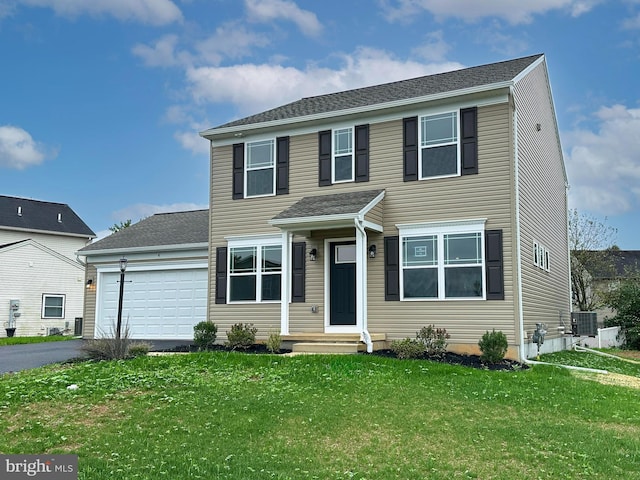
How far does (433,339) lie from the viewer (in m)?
12.7

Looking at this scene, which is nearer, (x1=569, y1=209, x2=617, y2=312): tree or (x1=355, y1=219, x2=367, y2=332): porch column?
(x1=355, y1=219, x2=367, y2=332): porch column

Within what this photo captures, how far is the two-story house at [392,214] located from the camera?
42.7ft

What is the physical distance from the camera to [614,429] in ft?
24.9

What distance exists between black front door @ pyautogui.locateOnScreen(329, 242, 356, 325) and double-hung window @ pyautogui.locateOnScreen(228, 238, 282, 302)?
1.35 metres

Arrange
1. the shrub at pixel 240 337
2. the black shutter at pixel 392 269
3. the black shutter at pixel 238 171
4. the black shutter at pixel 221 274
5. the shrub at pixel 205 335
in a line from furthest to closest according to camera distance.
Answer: the black shutter at pixel 238 171, the black shutter at pixel 221 274, the shrub at pixel 205 335, the shrub at pixel 240 337, the black shutter at pixel 392 269

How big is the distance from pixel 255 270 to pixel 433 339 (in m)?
4.86

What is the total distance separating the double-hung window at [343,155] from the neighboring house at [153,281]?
4.85 metres

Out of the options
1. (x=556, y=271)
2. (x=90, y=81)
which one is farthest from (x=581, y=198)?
(x=90, y=81)

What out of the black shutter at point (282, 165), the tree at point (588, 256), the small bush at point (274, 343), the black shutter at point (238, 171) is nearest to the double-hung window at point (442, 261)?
the small bush at point (274, 343)

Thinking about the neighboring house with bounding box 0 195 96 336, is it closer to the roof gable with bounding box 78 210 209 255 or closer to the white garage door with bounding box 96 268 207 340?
the roof gable with bounding box 78 210 209 255

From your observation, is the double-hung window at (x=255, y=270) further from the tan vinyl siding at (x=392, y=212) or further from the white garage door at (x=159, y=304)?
the white garage door at (x=159, y=304)

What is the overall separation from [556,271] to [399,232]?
666 cm

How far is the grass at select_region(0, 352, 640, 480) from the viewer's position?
20.4ft

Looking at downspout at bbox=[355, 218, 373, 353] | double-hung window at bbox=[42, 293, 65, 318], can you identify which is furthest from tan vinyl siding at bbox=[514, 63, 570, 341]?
double-hung window at bbox=[42, 293, 65, 318]
